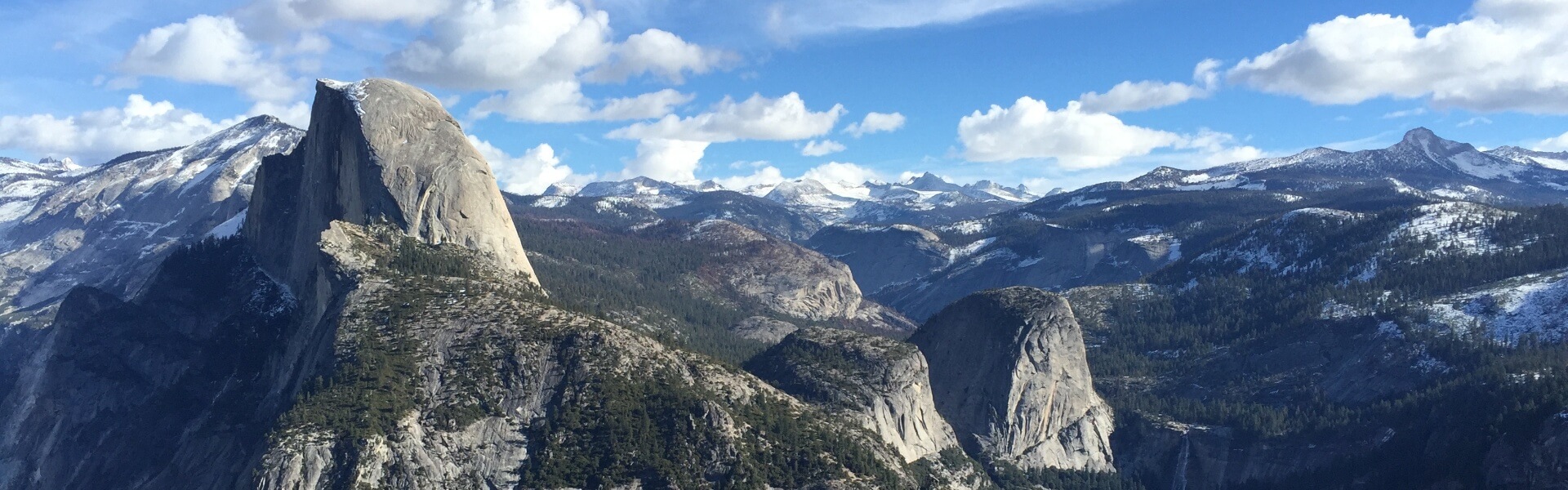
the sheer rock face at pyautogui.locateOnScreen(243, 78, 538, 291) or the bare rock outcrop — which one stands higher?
the sheer rock face at pyautogui.locateOnScreen(243, 78, 538, 291)

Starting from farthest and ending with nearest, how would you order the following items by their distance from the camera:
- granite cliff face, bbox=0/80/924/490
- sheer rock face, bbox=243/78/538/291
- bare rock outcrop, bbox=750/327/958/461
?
sheer rock face, bbox=243/78/538/291 < bare rock outcrop, bbox=750/327/958/461 < granite cliff face, bbox=0/80/924/490

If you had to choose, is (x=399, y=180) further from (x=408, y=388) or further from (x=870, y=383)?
(x=870, y=383)

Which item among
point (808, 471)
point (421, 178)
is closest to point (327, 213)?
point (421, 178)

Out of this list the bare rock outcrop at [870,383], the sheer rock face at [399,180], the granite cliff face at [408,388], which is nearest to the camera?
the granite cliff face at [408,388]

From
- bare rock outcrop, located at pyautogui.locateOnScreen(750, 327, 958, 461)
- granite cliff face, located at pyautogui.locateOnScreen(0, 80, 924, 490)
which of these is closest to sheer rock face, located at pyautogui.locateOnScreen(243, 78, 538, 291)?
granite cliff face, located at pyautogui.locateOnScreen(0, 80, 924, 490)

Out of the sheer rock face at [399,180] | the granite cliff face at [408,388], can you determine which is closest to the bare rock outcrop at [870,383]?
the granite cliff face at [408,388]

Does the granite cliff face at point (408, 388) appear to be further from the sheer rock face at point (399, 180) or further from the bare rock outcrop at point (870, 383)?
the bare rock outcrop at point (870, 383)

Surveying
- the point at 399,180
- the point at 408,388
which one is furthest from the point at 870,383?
the point at 399,180

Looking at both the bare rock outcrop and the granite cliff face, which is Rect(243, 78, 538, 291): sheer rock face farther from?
the bare rock outcrop

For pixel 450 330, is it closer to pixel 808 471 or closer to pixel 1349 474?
pixel 808 471

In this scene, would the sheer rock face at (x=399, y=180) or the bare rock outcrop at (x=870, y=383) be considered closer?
the bare rock outcrop at (x=870, y=383)
